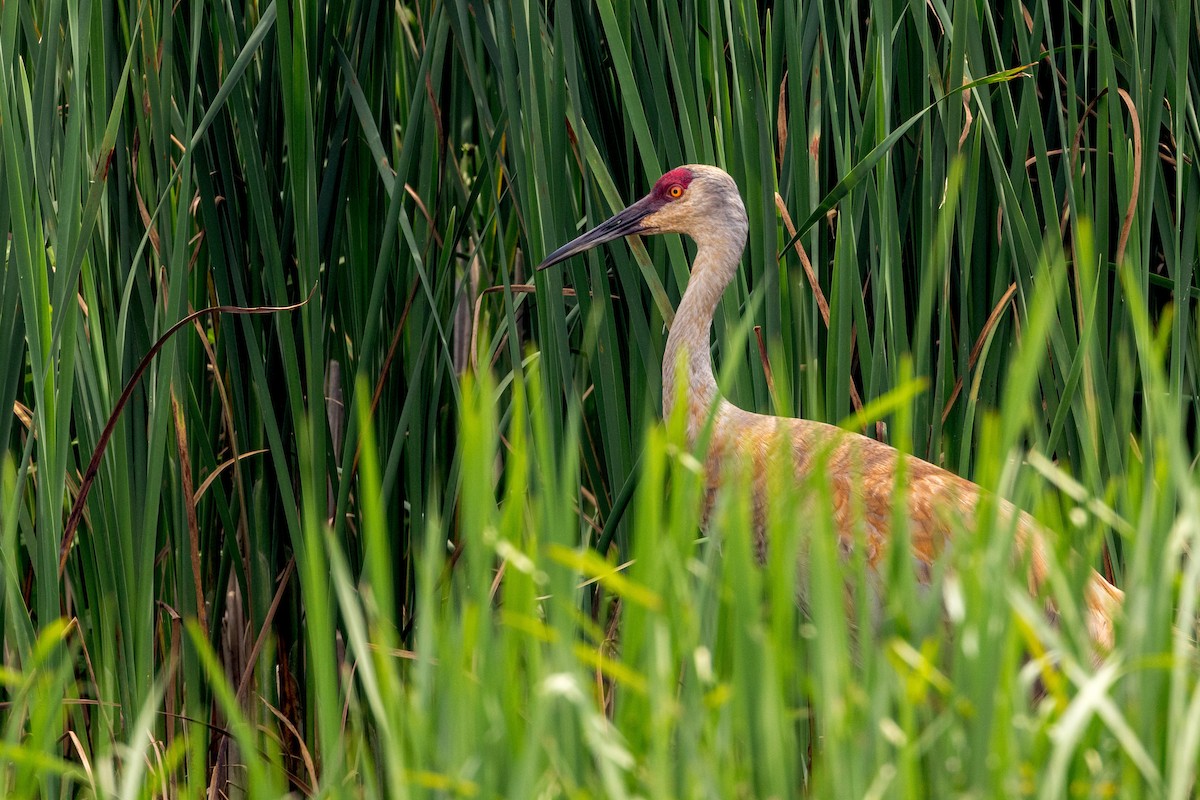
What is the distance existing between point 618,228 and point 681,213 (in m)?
0.14

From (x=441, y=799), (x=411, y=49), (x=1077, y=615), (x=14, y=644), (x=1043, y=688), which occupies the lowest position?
(x=1043, y=688)

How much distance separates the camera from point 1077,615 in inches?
46.3

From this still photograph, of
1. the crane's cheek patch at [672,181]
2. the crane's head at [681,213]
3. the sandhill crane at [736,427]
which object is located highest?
the crane's cheek patch at [672,181]

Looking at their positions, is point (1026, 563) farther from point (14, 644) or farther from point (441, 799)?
point (14, 644)

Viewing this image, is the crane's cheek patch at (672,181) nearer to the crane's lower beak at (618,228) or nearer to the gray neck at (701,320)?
the crane's lower beak at (618,228)

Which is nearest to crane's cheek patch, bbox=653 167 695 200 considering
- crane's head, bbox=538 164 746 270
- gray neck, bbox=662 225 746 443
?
crane's head, bbox=538 164 746 270

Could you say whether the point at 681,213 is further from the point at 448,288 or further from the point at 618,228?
the point at 448,288

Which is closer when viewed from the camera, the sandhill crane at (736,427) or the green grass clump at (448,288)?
the green grass clump at (448,288)

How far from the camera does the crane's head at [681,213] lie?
7.47ft

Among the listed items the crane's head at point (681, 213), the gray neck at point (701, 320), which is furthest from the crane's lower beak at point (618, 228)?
the gray neck at point (701, 320)

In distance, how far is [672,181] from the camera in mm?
2314

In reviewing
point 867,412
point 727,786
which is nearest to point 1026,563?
point 867,412

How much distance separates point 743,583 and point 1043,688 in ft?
4.30

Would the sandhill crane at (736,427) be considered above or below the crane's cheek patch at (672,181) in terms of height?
below
